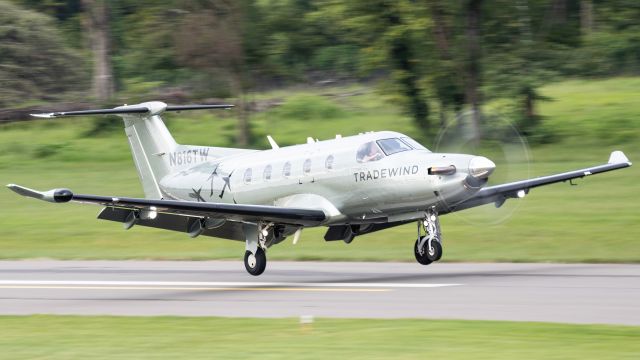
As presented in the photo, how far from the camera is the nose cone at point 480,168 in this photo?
60.5 feet

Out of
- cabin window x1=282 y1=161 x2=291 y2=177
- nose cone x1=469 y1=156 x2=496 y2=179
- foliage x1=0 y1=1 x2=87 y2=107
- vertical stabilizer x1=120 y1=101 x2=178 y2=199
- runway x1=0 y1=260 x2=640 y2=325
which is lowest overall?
runway x1=0 y1=260 x2=640 y2=325

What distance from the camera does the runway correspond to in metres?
15.1

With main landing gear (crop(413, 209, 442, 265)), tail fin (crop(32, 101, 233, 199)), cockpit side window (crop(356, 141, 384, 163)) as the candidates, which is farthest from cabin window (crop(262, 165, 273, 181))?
main landing gear (crop(413, 209, 442, 265))

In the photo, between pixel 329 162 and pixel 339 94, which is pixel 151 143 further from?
Result: pixel 339 94

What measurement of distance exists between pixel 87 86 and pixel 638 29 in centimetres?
3097

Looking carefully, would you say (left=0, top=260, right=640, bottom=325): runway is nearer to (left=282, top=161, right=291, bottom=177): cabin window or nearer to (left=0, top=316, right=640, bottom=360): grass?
(left=0, top=316, right=640, bottom=360): grass

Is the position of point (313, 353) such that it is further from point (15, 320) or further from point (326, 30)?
point (326, 30)

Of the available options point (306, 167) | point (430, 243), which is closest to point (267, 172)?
point (306, 167)

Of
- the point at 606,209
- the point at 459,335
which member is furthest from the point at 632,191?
the point at 459,335

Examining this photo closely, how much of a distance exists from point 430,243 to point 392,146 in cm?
200

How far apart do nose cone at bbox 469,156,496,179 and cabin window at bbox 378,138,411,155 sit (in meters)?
1.81

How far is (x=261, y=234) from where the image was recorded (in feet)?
68.5

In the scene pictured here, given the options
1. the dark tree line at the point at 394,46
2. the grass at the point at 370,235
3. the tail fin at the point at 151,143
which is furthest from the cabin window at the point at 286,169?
the dark tree line at the point at 394,46

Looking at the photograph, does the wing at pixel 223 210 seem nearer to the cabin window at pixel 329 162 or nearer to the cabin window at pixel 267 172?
the cabin window at pixel 329 162
